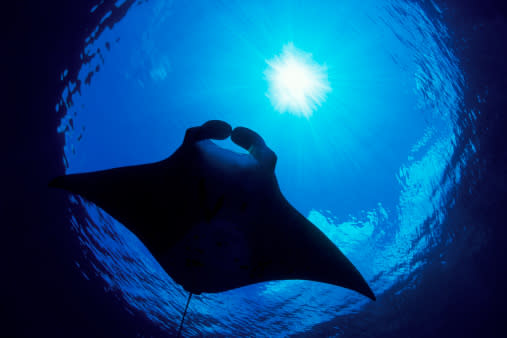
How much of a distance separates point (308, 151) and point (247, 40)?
3.40 metres

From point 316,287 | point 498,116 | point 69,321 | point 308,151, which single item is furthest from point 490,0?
point 69,321

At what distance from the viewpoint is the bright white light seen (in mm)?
6621

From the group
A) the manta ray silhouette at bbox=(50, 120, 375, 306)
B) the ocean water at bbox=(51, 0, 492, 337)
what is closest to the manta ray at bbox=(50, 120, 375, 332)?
the manta ray silhouette at bbox=(50, 120, 375, 306)

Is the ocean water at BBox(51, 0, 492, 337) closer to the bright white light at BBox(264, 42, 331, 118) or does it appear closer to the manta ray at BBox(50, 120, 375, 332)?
the bright white light at BBox(264, 42, 331, 118)

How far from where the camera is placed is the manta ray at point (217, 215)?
3.06 meters

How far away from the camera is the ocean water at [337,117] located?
6297 mm

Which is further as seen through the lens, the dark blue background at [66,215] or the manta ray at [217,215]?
the dark blue background at [66,215]

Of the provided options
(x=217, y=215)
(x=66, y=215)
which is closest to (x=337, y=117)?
(x=217, y=215)

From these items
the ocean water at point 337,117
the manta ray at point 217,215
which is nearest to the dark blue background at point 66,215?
the ocean water at point 337,117

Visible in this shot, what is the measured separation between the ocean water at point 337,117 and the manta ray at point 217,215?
3.48 m

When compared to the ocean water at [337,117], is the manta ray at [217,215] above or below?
below

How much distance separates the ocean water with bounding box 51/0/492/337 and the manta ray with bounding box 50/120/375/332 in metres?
3.48

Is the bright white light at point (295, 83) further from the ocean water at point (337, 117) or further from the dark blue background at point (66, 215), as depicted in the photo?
the dark blue background at point (66, 215)

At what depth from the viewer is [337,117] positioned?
7098mm
